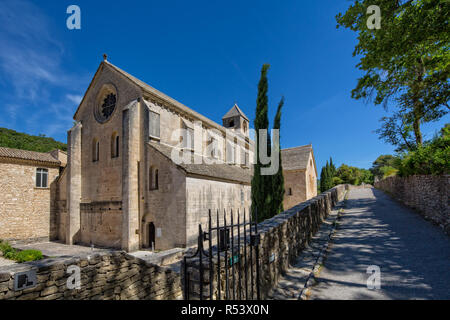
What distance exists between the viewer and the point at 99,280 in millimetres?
4078

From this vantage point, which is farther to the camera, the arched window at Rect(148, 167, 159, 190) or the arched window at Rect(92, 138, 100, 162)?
the arched window at Rect(92, 138, 100, 162)

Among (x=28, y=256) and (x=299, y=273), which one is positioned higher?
(x=299, y=273)

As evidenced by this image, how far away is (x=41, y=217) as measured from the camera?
1892 cm

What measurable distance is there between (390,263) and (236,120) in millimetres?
28399

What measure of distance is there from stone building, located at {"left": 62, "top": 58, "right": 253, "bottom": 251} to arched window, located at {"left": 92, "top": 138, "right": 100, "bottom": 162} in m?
0.08

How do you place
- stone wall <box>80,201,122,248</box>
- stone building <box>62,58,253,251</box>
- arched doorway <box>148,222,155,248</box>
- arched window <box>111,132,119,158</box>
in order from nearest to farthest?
stone building <box>62,58,253,251</box> < arched doorway <box>148,222,155,248</box> < stone wall <box>80,201,122,248</box> < arched window <box>111,132,119,158</box>

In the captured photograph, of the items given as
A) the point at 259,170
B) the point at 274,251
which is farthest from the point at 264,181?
the point at 274,251

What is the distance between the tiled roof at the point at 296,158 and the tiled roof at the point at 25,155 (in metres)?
26.0

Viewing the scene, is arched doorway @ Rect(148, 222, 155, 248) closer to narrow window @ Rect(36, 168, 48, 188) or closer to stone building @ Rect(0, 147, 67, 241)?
stone building @ Rect(0, 147, 67, 241)

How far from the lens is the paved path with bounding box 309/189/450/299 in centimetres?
425

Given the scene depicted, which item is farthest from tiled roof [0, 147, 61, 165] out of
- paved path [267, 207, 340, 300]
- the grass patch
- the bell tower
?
paved path [267, 207, 340, 300]

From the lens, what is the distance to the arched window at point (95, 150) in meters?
18.8

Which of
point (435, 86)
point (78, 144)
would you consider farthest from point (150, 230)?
point (435, 86)

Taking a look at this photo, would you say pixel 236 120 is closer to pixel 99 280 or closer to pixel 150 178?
pixel 150 178
